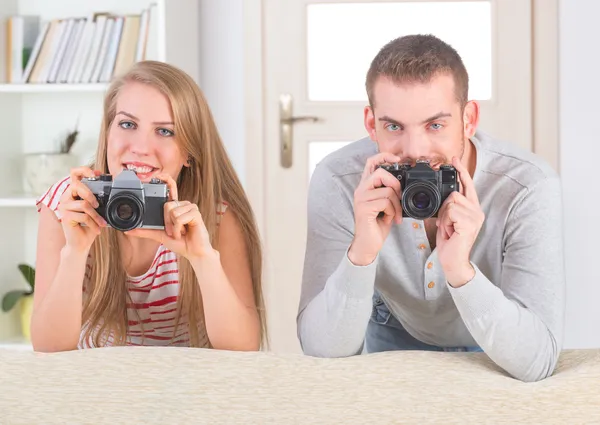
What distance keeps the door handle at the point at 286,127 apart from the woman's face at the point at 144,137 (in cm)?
191

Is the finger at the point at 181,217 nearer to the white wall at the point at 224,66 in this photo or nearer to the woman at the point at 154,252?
the woman at the point at 154,252

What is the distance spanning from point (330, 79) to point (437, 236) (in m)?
2.24

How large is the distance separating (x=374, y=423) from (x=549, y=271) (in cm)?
49

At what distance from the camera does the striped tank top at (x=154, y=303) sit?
1607mm

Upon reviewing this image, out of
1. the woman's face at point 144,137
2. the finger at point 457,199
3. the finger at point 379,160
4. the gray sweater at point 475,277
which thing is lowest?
the gray sweater at point 475,277

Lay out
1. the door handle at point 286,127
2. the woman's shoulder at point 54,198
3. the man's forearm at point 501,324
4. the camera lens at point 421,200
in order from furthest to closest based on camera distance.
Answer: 1. the door handle at point 286,127
2. the woman's shoulder at point 54,198
3. the camera lens at point 421,200
4. the man's forearm at point 501,324

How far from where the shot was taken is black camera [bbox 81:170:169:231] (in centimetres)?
137

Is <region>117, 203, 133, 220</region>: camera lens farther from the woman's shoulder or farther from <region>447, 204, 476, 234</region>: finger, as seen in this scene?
<region>447, 204, 476, 234</region>: finger

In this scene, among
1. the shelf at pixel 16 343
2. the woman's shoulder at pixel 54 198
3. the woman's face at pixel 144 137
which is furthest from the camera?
the shelf at pixel 16 343

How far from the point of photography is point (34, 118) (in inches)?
131

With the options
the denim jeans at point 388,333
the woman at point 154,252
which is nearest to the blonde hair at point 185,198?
the woman at point 154,252

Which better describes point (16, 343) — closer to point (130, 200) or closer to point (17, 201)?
point (17, 201)

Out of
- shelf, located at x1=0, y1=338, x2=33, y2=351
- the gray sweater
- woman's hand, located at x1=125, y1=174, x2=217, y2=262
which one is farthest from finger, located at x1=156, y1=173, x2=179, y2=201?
shelf, located at x1=0, y1=338, x2=33, y2=351

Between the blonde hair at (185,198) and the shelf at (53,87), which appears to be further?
the shelf at (53,87)
